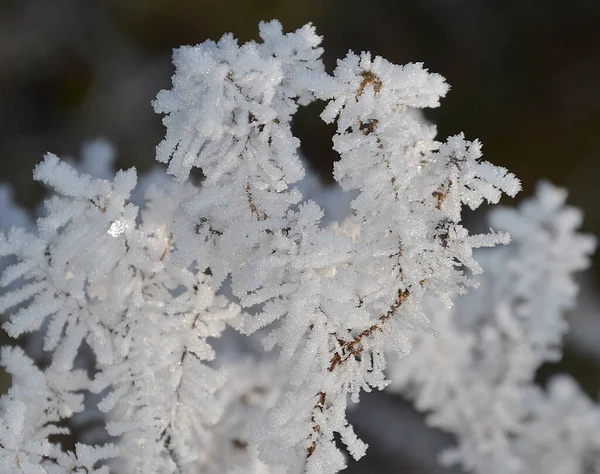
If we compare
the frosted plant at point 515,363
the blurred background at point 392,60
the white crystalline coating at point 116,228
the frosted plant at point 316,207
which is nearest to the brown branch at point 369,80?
the frosted plant at point 316,207

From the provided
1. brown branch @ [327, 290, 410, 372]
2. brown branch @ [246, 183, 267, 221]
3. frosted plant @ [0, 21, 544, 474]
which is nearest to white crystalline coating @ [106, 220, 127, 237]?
frosted plant @ [0, 21, 544, 474]

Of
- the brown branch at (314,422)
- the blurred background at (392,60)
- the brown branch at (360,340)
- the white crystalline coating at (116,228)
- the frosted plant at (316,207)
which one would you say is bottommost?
the brown branch at (314,422)

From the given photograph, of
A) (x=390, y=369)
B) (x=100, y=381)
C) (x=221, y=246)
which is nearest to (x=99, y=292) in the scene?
(x=100, y=381)

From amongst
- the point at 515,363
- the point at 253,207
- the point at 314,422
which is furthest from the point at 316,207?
the point at 515,363

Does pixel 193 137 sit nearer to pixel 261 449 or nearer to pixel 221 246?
pixel 221 246

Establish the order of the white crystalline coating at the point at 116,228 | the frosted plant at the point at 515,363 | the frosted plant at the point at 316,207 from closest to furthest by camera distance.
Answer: the frosted plant at the point at 316,207, the white crystalline coating at the point at 116,228, the frosted plant at the point at 515,363

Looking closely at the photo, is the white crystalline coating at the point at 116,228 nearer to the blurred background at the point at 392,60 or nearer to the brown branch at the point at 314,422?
the brown branch at the point at 314,422
